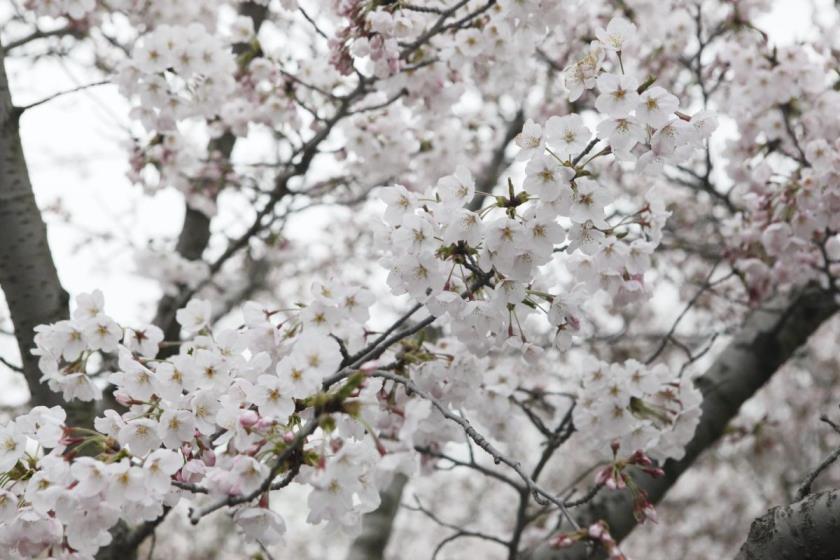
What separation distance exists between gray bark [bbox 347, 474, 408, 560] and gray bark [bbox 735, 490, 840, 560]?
2971 mm

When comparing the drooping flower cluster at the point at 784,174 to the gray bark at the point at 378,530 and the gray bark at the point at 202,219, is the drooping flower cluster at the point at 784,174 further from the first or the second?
the gray bark at the point at 202,219

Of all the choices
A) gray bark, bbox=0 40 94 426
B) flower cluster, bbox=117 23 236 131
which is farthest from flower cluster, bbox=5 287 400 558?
flower cluster, bbox=117 23 236 131

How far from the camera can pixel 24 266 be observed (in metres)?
2.72

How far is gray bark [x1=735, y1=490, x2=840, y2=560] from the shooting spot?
1.61 metres

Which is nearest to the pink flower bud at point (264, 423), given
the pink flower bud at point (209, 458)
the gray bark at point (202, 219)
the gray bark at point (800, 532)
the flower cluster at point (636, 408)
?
the pink flower bud at point (209, 458)

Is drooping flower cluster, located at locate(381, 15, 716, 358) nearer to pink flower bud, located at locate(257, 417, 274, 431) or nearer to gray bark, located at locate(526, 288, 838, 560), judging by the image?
pink flower bud, located at locate(257, 417, 274, 431)

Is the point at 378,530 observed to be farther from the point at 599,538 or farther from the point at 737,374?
the point at 599,538

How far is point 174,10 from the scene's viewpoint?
12.5ft

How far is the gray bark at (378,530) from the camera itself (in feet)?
14.8

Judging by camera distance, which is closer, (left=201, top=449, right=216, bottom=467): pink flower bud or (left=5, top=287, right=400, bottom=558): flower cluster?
(left=5, top=287, right=400, bottom=558): flower cluster

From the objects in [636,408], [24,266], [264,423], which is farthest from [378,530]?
[264,423]

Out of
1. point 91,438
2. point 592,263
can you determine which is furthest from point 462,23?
point 91,438

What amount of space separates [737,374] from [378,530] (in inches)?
91.0

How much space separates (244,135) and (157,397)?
6.88 feet
